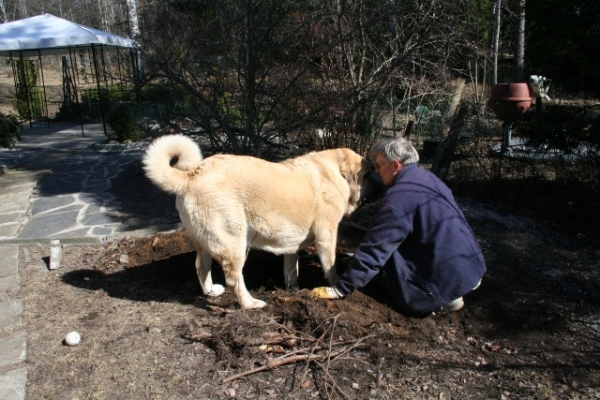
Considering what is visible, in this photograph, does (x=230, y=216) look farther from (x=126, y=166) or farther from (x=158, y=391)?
(x=126, y=166)

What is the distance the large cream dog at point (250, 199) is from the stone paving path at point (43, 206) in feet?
4.82

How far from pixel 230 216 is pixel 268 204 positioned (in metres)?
0.32

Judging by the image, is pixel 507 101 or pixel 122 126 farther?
pixel 122 126

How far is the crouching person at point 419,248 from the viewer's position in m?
3.47

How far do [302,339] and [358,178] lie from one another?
4.77 ft

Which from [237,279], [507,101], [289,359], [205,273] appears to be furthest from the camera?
[507,101]

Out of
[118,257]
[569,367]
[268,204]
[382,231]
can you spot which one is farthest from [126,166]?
[569,367]

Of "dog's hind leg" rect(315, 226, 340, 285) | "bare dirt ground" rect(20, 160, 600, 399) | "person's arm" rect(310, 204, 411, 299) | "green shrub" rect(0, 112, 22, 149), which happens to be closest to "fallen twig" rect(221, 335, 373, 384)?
"bare dirt ground" rect(20, 160, 600, 399)

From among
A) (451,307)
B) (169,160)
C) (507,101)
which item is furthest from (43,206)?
(507,101)

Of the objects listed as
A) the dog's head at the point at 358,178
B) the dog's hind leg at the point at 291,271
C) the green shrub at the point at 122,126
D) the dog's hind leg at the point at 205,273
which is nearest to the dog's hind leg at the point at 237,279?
the dog's hind leg at the point at 205,273

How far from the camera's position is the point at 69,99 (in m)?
18.6

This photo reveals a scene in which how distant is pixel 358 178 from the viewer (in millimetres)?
4113

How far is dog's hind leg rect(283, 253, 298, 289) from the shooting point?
4254mm

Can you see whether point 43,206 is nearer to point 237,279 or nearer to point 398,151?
point 237,279
